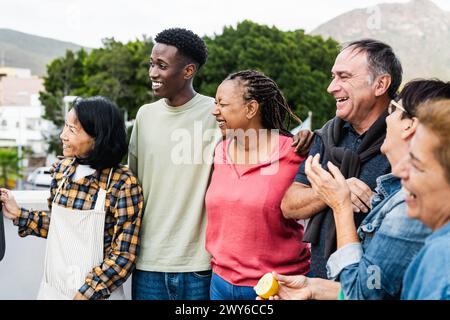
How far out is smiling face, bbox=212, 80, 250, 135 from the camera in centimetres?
262

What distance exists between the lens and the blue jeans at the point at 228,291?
2.47 m

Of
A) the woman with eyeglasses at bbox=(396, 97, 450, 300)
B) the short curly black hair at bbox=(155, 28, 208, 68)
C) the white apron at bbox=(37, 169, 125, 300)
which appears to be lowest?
the white apron at bbox=(37, 169, 125, 300)

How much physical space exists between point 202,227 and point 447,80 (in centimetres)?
127

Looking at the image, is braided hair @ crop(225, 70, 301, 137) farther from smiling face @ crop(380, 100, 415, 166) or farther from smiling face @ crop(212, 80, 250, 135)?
smiling face @ crop(380, 100, 415, 166)

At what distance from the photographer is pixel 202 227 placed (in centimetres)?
277

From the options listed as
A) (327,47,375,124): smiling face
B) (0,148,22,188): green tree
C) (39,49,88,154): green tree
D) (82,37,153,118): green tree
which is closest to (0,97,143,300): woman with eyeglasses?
(327,47,375,124): smiling face

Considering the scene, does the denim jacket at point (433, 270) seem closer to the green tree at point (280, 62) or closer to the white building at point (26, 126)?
the green tree at point (280, 62)

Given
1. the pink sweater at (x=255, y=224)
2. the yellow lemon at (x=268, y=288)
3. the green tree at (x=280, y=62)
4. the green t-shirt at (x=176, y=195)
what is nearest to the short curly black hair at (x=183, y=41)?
the green t-shirt at (x=176, y=195)

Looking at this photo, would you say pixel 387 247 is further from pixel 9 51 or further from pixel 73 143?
pixel 9 51

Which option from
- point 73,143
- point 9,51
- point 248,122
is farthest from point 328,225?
point 9,51

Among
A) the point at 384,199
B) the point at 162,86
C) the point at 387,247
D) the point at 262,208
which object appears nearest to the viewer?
the point at 387,247

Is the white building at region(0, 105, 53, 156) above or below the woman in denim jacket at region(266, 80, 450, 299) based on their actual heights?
below

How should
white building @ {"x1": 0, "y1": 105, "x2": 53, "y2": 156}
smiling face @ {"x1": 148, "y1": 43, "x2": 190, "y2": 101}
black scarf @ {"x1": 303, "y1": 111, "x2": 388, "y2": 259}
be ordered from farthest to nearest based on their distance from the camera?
white building @ {"x1": 0, "y1": 105, "x2": 53, "y2": 156} < smiling face @ {"x1": 148, "y1": 43, "x2": 190, "y2": 101} < black scarf @ {"x1": 303, "y1": 111, "x2": 388, "y2": 259}

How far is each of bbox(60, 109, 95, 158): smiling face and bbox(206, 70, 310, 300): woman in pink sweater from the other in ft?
1.87
